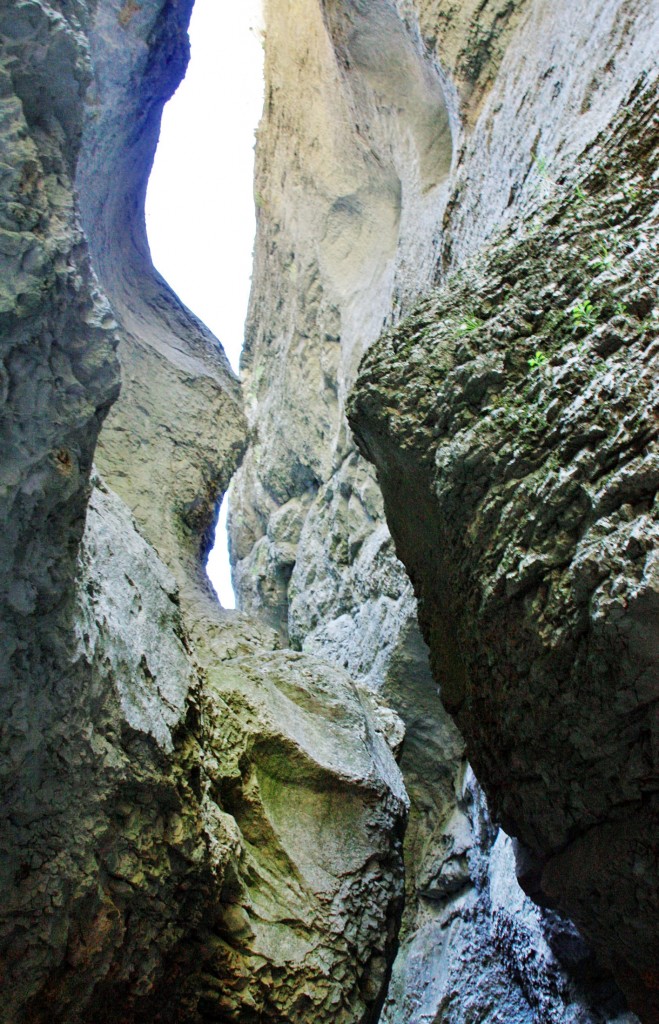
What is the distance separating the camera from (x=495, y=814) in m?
4.80

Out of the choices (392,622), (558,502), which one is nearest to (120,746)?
(558,502)

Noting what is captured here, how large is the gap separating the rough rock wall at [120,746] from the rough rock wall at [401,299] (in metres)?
1.06

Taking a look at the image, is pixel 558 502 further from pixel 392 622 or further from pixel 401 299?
pixel 401 299

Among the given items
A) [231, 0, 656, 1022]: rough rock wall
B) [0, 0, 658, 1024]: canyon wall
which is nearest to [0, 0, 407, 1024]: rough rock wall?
[0, 0, 658, 1024]: canyon wall

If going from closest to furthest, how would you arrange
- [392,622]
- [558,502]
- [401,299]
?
[558,502], [392,622], [401,299]

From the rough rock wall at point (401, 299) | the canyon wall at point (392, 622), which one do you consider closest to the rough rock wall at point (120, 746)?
the canyon wall at point (392, 622)

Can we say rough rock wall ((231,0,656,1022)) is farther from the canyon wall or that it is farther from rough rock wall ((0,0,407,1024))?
rough rock wall ((0,0,407,1024))

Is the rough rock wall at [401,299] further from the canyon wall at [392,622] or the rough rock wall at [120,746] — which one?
the rough rock wall at [120,746]

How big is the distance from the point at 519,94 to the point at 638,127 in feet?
8.36

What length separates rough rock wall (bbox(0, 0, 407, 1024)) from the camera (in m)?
2.67

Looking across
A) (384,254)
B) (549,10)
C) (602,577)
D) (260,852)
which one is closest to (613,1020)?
(260,852)

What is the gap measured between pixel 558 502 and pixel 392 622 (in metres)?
5.01

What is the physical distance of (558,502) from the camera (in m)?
3.33

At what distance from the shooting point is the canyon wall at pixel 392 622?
2.85m
